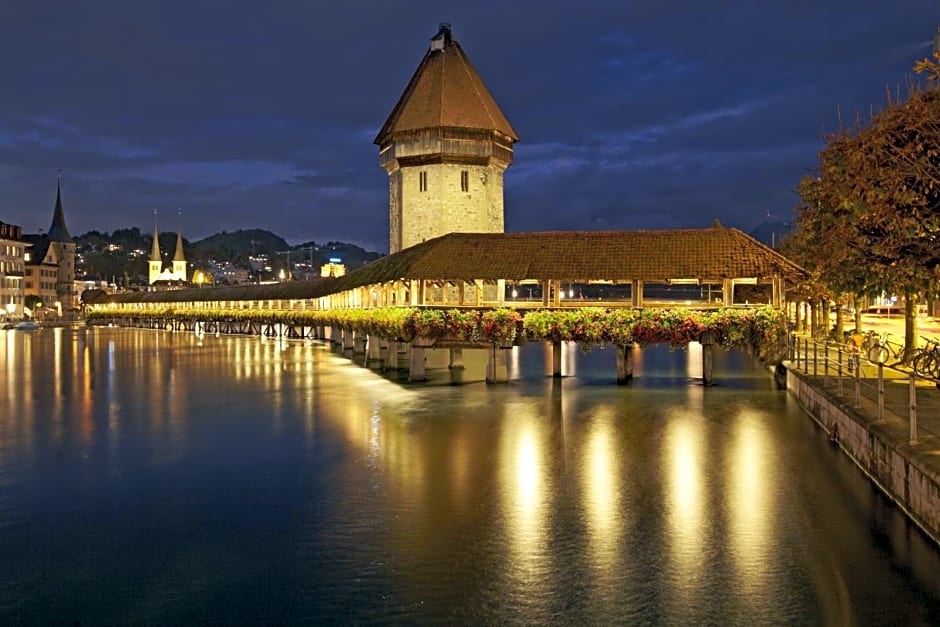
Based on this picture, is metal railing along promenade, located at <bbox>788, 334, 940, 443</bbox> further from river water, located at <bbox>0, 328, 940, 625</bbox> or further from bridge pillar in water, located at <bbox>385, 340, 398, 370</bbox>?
bridge pillar in water, located at <bbox>385, 340, 398, 370</bbox>

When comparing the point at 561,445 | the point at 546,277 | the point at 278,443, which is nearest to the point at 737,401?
the point at 546,277

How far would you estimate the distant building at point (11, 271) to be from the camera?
11825cm

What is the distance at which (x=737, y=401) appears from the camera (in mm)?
26344

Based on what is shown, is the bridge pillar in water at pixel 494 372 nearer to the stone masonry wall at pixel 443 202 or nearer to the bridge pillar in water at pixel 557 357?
the bridge pillar in water at pixel 557 357

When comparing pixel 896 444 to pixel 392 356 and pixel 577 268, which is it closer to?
pixel 577 268

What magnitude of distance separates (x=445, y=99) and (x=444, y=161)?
4.20 m

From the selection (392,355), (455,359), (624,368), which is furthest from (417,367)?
(455,359)

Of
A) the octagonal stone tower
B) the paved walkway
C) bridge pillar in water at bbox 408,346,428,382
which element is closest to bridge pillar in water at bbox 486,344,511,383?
bridge pillar in water at bbox 408,346,428,382

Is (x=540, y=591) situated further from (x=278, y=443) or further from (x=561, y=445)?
(x=278, y=443)

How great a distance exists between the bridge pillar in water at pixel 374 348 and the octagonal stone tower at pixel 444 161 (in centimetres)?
1155

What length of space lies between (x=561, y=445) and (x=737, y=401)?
922 centimetres

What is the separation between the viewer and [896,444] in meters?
12.0

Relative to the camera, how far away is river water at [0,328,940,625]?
963cm

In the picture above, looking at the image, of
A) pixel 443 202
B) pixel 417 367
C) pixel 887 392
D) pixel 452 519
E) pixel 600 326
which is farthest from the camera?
pixel 443 202
